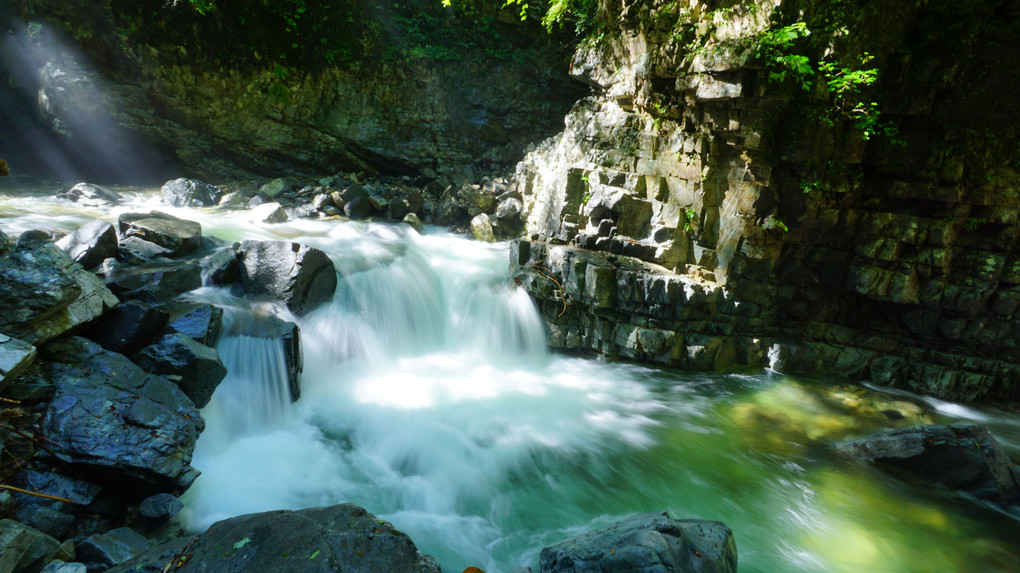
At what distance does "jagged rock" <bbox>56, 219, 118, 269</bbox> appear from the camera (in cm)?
555

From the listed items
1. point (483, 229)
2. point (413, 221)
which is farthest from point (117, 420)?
point (413, 221)

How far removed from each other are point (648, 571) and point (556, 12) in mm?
8711

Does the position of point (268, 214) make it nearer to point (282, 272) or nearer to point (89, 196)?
point (89, 196)

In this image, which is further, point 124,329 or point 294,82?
point 294,82

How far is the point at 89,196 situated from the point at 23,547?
974 cm

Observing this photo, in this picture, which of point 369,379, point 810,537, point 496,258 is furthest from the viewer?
point 496,258

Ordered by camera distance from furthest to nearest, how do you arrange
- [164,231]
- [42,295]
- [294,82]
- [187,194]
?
[294,82], [187,194], [164,231], [42,295]

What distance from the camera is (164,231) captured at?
6660 millimetres

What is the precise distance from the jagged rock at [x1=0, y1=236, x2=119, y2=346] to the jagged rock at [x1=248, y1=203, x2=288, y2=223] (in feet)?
19.0

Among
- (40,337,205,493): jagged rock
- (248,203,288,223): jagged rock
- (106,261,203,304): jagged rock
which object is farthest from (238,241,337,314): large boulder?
(248,203,288,223): jagged rock

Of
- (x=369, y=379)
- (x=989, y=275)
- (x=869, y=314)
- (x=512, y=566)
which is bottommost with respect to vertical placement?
(x=512, y=566)

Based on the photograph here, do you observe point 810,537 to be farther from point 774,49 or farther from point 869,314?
point 774,49

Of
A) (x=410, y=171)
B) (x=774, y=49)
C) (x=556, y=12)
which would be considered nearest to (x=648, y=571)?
(x=774, y=49)

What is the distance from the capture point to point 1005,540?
4273mm
